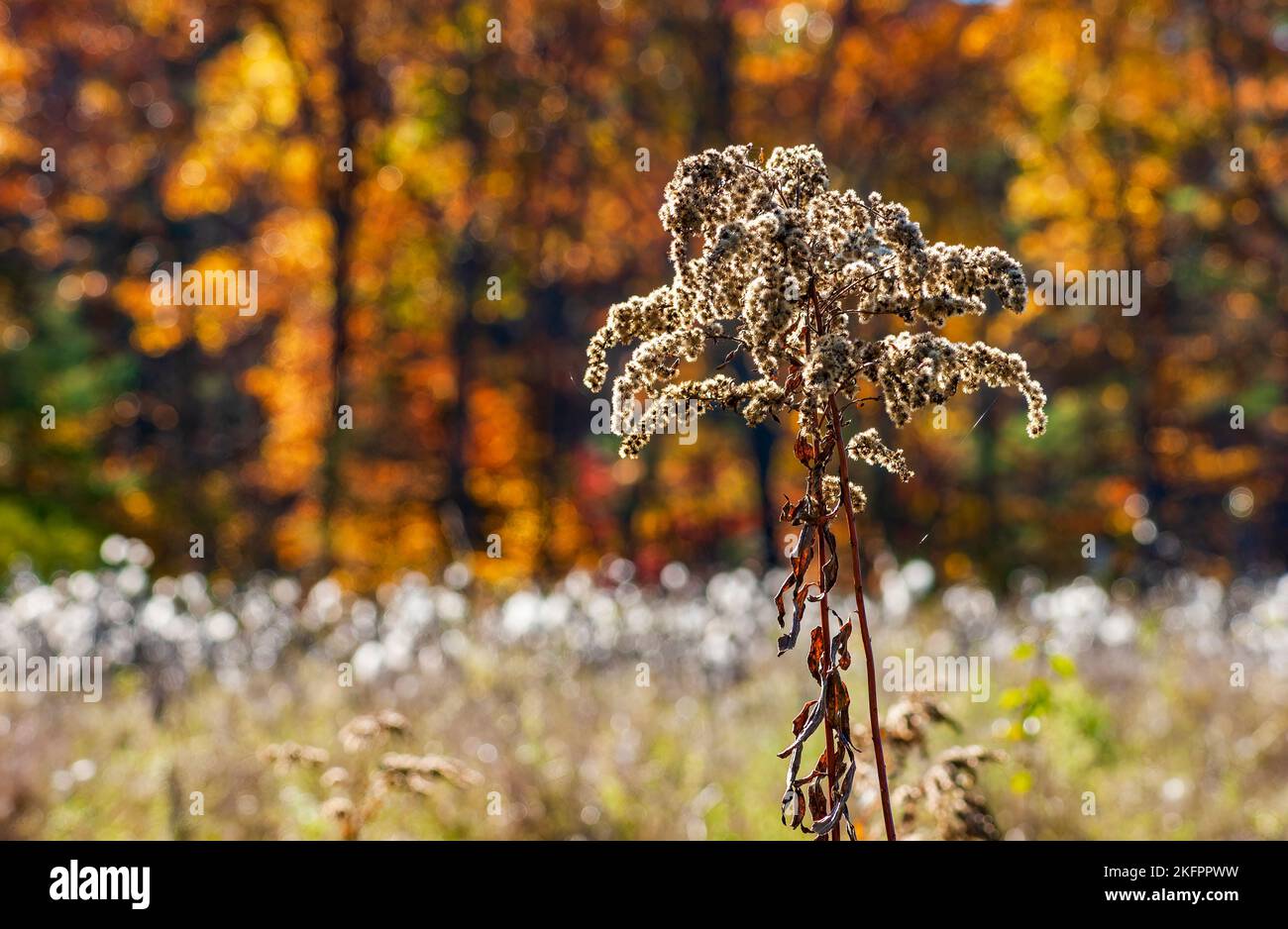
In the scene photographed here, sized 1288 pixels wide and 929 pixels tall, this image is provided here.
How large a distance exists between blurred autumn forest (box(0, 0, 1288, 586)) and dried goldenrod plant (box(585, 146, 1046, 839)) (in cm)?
1413

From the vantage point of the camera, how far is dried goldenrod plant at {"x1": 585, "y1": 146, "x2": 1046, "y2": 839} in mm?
2023

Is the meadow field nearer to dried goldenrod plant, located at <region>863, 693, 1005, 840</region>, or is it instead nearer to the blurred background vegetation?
dried goldenrod plant, located at <region>863, 693, 1005, 840</region>

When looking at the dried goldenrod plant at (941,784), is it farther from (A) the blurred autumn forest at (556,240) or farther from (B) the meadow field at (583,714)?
(A) the blurred autumn forest at (556,240)

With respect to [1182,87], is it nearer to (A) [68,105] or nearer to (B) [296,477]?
(B) [296,477]

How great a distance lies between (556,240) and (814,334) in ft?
58.5

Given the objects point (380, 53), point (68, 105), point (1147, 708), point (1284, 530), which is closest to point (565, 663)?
point (1147, 708)

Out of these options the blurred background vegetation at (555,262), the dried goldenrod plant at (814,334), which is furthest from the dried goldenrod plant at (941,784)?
the blurred background vegetation at (555,262)

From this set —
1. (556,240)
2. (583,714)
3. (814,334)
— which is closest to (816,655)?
(814,334)

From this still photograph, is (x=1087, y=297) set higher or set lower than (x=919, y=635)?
higher

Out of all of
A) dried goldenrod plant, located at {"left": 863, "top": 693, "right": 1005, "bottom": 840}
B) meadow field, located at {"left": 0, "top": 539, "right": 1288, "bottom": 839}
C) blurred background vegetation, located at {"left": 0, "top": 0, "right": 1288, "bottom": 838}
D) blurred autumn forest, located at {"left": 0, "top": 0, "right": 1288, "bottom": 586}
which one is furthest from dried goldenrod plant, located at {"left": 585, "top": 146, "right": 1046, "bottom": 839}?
blurred autumn forest, located at {"left": 0, "top": 0, "right": 1288, "bottom": 586}

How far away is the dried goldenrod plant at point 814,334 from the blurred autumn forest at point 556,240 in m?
14.1

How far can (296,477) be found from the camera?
21.5 metres
